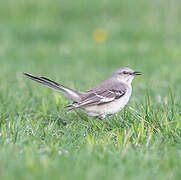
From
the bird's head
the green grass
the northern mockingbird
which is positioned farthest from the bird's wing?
the bird's head

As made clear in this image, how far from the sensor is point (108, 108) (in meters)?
6.45

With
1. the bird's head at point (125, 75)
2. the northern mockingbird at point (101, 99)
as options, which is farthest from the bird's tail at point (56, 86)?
the bird's head at point (125, 75)

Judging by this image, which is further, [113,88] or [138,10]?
[138,10]

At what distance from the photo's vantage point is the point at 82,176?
3.35 m

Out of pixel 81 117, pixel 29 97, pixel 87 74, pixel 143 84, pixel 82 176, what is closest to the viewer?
pixel 82 176

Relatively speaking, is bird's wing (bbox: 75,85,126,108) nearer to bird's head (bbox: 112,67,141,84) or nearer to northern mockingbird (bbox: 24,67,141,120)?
northern mockingbird (bbox: 24,67,141,120)

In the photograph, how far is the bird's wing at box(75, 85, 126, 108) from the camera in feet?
20.8

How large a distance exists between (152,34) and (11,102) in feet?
29.6

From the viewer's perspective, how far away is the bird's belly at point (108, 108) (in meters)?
6.34

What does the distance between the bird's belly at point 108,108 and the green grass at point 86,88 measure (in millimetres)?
168

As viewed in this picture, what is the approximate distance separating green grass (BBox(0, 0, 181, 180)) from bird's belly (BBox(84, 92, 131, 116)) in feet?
0.55

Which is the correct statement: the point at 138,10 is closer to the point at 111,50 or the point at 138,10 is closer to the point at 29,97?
the point at 111,50

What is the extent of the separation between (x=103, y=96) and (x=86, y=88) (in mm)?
1569

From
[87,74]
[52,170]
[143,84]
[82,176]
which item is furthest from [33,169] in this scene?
[87,74]
